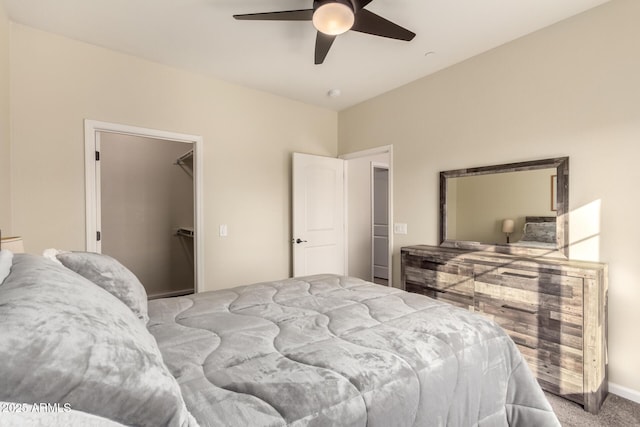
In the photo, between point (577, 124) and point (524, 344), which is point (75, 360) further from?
point (577, 124)

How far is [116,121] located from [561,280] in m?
3.71

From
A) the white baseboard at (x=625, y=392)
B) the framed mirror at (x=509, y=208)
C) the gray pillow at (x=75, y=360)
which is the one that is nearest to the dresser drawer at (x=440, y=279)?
the framed mirror at (x=509, y=208)

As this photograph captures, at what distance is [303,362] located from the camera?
3.40ft

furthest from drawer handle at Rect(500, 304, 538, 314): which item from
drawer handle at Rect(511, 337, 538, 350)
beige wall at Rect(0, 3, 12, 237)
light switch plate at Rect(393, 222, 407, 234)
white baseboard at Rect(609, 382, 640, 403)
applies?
beige wall at Rect(0, 3, 12, 237)

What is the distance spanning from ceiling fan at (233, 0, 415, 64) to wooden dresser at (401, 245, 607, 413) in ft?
6.04

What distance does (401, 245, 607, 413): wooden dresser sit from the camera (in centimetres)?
203

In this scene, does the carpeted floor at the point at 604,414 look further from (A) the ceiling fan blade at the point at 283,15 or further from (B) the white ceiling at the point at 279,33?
(A) the ceiling fan blade at the point at 283,15

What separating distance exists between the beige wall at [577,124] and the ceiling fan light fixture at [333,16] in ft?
5.56

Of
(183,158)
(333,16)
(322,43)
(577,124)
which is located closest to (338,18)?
(333,16)

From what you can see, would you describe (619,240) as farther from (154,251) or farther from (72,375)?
(154,251)

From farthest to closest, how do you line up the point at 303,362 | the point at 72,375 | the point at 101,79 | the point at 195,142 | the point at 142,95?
1. the point at 195,142
2. the point at 142,95
3. the point at 101,79
4. the point at 303,362
5. the point at 72,375

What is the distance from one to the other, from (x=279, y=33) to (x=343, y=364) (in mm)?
2501

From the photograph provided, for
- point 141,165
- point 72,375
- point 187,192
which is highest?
point 141,165

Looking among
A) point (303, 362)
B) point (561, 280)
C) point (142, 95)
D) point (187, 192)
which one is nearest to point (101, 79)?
point (142, 95)
